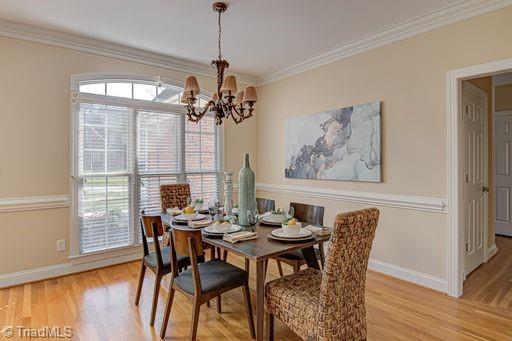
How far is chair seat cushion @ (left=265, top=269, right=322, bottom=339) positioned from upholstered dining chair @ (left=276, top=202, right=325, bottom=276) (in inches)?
19.0

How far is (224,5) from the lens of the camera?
2.66 m

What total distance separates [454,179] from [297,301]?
2.04m

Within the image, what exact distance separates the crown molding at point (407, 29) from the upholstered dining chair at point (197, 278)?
2.93 m

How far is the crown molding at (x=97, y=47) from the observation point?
3084 mm

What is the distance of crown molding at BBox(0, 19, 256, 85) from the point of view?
3084mm

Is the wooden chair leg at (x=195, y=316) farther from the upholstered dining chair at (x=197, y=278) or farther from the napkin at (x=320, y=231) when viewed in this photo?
the napkin at (x=320, y=231)

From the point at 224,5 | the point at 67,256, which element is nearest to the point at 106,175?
the point at 67,256

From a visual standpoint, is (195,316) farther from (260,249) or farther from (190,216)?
(190,216)

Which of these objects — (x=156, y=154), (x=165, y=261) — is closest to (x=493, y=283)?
(x=165, y=261)

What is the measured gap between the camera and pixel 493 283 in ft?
10.1

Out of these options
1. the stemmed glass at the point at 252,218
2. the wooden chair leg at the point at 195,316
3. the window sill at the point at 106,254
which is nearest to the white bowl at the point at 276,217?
the stemmed glass at the point at 252,218

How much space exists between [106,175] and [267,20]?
2630mm

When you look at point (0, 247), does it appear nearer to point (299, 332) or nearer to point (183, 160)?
point (183, 160)

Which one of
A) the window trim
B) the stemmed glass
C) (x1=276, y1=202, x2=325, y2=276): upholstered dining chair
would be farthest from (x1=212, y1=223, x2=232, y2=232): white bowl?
the window trim
